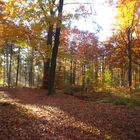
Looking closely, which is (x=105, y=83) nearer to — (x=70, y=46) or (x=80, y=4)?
(x=80, y=4)

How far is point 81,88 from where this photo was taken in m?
20.4

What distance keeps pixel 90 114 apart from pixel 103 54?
26.7 metres

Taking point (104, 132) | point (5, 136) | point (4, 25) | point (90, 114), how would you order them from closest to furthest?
point (5, 136), point (104, 132), point (90, 114), point (4, 25)

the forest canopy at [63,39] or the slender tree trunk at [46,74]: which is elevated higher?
the forest canopy at [63,39]

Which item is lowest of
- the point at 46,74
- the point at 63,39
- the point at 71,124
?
the point at 71,124

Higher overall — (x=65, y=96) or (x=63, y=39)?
(x=63, y=39)

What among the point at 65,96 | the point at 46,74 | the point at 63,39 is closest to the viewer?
the point at 65,96

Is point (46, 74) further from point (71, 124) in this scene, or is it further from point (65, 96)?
point (71, 124)

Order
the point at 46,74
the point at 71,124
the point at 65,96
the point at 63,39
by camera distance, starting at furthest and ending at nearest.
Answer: the point at 63,39, the point at 46,74, the point at 65,96, the point at 71,124

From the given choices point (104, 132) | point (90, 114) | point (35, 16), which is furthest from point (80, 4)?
point (104, 132)

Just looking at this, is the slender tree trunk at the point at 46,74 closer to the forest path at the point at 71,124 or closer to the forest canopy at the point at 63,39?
the forest canopy at the point at 63,39

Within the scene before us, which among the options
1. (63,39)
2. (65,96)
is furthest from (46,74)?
(63,39)


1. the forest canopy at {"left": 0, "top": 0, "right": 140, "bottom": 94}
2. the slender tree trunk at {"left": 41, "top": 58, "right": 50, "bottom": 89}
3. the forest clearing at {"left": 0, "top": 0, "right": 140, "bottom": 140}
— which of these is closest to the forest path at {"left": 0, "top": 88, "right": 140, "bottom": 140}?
the forest clearing at {"left": 0, "top": 0, "right": 140, "bottom": 140}

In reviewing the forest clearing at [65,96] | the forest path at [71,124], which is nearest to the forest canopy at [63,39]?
the forest clearing at [65,96]
